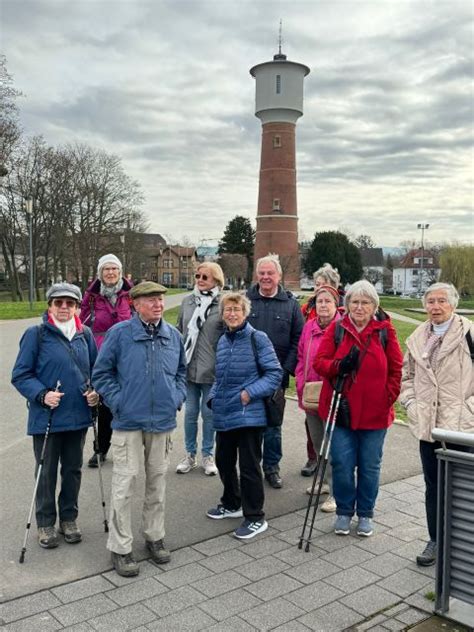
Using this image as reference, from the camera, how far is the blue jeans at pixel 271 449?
6.01 m

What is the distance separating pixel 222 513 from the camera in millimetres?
5191

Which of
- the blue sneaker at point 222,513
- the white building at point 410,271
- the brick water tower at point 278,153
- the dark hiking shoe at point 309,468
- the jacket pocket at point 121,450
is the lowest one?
the blue sneaker at point 222,513

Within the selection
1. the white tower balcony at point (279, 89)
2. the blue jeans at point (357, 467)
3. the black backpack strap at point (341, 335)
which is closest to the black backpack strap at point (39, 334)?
the black backpack strap at point (341, 335)

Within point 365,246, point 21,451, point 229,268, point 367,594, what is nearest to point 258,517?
point 367,594

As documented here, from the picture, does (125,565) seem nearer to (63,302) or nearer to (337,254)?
(63,302)

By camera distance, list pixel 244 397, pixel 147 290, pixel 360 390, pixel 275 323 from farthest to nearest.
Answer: pixel 275 323 < pixel 244 397 < pixel 360 390 < pixel 147 290

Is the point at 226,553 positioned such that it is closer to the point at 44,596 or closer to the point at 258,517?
the point at 258,517

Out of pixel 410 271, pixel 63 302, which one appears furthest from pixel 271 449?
pixel 410 271

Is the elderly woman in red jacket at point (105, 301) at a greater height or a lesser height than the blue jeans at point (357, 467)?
greater

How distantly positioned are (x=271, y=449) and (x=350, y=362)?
5.80 ft

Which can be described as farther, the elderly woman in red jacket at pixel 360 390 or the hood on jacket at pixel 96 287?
the hood on jacket at pixel 96 287

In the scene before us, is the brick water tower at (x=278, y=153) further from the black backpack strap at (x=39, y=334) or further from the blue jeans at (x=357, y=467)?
the black backpack strap at (x=39, y=334)

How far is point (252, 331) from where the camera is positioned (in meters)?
5.03

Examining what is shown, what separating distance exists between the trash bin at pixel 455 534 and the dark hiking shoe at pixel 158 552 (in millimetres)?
1813
